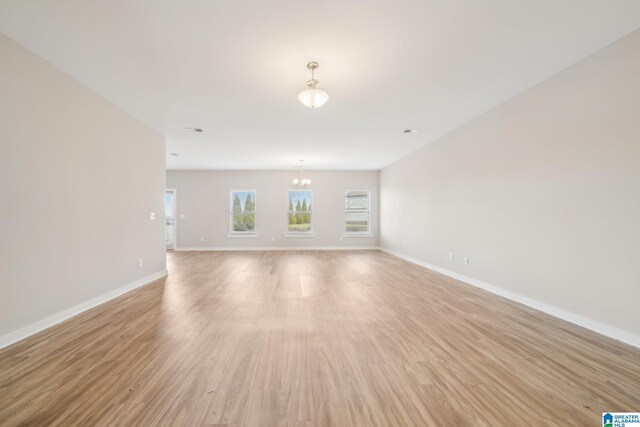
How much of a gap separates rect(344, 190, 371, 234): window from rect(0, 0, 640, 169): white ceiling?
4910 mm

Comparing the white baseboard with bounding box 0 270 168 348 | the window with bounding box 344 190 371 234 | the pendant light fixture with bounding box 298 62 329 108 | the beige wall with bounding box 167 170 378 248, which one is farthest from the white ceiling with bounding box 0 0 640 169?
the window with bounding box 344 190 371 234

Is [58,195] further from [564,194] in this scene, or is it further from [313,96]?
[564,194]

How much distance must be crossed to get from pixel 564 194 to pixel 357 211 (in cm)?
635

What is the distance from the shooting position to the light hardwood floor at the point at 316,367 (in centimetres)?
145

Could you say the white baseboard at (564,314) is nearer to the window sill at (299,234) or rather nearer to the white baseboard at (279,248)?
the white baseboard at (279,248)

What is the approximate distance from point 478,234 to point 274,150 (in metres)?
4.48

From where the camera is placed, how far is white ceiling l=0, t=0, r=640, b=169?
1978 mm

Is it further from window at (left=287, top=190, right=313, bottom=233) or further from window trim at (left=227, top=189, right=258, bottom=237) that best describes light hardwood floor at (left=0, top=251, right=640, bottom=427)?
window at (left=287, top=190, right=313, bottom=233)

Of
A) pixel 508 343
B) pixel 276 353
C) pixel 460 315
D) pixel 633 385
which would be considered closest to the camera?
pixel 633 385

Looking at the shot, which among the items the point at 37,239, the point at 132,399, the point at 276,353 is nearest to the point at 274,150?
the point at 37,239

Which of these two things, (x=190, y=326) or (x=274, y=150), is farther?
(x=274, y=150)

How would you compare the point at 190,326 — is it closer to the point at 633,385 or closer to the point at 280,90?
the point at 280,90

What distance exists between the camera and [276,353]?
6.81 ft

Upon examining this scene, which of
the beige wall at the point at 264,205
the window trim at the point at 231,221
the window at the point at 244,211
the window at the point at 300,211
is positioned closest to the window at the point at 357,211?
the beige wall at the point at 264,205
